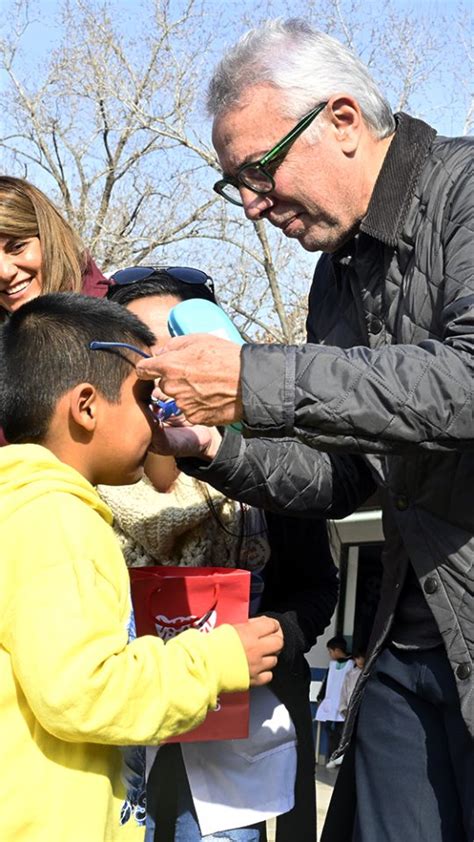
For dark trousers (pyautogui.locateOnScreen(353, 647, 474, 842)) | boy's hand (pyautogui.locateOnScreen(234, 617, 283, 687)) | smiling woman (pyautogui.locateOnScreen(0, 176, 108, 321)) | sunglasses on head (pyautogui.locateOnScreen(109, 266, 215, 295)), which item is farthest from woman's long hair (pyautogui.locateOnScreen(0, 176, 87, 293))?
dark trousers (pyautogui.locateOnScreen(353, 647, 474, 842))

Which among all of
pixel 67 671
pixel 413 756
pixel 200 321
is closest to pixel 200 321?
pixel 200 321

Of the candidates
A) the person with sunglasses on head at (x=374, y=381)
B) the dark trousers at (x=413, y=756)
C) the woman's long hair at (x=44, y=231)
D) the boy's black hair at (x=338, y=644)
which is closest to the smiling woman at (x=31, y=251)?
Result: the woman's long hair at (x=44, y=231)

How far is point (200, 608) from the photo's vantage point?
8.59ft

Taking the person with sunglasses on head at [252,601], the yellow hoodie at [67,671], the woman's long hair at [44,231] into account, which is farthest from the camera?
the woman's long hair at [44,231]

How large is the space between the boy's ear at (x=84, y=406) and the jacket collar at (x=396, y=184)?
2.38 feet

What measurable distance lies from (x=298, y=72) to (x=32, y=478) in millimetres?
1139

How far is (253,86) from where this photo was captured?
2557 mm

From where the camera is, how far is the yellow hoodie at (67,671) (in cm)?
198

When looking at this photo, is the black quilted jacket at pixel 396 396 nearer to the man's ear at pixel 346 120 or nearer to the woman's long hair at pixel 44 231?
the man's ear at pixel 346 120

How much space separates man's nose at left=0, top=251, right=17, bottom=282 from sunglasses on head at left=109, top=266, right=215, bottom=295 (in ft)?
0.94

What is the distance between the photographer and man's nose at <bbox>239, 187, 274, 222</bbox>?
259cm

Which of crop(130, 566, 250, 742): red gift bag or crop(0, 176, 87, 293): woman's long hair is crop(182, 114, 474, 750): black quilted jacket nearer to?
crop(130, 566, 250, 742): red gift bag

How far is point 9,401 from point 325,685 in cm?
1184

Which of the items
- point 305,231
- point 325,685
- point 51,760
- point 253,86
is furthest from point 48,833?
point 325,685
